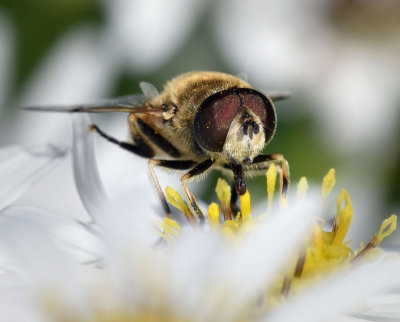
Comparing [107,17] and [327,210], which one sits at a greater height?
[107,17]

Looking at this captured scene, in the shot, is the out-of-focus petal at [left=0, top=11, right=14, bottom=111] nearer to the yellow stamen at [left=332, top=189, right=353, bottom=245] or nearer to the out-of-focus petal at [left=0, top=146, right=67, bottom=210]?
the out-of-focus petal at [left=0, top=146, right=67, bottom=210]

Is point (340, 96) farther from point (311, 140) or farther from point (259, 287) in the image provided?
point (259, 287)

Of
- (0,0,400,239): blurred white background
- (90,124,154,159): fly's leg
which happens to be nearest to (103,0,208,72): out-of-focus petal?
(0,0,400,239): blurred white background

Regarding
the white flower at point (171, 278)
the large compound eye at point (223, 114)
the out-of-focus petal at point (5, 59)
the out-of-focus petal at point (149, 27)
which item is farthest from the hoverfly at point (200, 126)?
the out-of-focus petal at point (149, 27)

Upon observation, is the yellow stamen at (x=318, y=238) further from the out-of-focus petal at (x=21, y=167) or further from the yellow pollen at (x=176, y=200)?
the out-of-focus petal at (x=21, y=167)

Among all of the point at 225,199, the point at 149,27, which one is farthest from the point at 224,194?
the point at 149,27

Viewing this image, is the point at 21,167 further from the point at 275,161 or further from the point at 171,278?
the point at 171,278

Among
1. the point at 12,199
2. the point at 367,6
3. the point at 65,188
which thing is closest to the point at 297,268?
the point at 12,199
